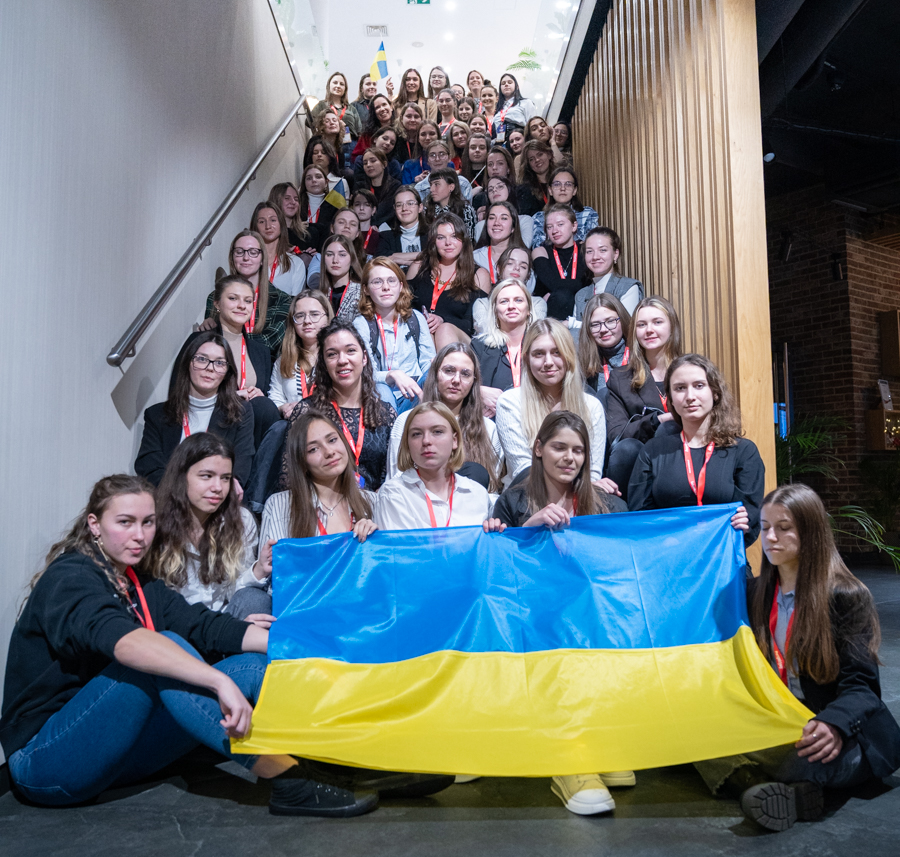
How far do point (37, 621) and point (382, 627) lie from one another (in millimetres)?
978

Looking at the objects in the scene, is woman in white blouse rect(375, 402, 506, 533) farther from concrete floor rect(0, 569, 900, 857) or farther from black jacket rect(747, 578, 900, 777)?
black jacket rect(747, 578, 900, 777)

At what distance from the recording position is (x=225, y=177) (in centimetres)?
574

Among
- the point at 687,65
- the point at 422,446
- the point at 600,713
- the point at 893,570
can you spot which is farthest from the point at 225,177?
the point at 893,570

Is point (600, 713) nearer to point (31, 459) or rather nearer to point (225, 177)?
point (31, 459)

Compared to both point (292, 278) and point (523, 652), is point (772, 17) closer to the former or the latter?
point (292, 278)

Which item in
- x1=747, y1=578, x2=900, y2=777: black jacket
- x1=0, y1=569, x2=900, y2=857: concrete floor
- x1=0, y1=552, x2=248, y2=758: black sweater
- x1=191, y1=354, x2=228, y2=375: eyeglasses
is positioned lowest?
x1=0, y1=569, x2=900, y2=857: concrete floor

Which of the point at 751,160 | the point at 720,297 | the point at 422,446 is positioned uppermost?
the point at 751,160

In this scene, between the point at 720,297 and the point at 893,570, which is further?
the point at 893,570

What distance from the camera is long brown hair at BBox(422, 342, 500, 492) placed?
3777 mm

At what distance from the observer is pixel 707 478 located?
10.5ft

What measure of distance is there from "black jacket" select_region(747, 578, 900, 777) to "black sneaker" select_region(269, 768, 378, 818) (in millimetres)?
1219

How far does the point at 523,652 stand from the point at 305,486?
3.60 feet

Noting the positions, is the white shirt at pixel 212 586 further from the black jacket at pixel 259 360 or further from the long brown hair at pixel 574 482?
the black jacket at pixel 259 360

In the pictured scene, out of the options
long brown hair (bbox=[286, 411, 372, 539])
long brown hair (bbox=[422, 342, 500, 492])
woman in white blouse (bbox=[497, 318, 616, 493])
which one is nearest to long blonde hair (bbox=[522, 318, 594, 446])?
woman in white blouse (bbox=[497, 318, 616, 493])
